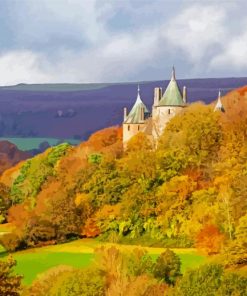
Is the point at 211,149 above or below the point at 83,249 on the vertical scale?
above

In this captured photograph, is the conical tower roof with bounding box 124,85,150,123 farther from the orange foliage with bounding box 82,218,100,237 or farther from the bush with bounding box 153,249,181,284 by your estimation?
the bush with bounding box 153,249,181,284

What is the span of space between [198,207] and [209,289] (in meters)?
22.2

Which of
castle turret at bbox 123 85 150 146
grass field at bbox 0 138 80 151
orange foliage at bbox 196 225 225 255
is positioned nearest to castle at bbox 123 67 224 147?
castle turret at bbox 123 85 150 146

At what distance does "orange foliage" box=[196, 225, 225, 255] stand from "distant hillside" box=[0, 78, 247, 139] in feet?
130

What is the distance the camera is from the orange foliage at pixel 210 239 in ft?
149

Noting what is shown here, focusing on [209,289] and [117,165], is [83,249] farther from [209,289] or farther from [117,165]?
[209,289]

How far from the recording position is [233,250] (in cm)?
3978

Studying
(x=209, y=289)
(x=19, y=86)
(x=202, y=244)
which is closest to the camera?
(x=209, y=289)

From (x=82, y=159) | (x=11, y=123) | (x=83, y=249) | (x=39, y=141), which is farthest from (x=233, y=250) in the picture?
(x=11, y=123)

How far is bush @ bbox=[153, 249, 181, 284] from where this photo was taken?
35094 millimetres

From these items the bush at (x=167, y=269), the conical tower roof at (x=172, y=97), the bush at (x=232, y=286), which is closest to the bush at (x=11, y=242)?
the conical tower roof at (x=172, y=97)

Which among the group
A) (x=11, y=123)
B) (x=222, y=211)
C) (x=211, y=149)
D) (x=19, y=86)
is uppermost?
(x=19, y=86)

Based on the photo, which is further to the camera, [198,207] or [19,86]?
[19,86]

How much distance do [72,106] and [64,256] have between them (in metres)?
56.7
